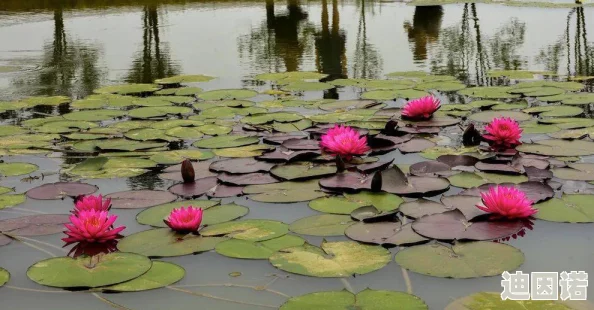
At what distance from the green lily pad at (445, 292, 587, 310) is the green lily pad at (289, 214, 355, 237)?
0.69 m

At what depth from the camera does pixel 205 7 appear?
13047 millimetres

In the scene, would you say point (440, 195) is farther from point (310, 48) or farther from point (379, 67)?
point (310, 48)

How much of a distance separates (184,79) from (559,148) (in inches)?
133

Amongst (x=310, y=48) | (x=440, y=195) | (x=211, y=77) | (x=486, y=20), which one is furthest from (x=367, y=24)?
(x=440, y=195)

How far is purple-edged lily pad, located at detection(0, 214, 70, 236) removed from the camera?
9.36 ft

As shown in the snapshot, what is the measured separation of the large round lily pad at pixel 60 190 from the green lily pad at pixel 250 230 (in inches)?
32.7

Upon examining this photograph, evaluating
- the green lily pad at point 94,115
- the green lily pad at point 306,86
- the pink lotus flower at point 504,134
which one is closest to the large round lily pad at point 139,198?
the pink lotus flower at point 504,134

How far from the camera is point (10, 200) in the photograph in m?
3.23

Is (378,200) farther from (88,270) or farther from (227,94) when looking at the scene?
(227,94)

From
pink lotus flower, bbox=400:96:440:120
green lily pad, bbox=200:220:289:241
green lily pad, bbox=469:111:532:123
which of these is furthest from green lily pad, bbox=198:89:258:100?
green lily pad, bbox=200:220:289:241

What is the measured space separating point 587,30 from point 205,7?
22.1 ft

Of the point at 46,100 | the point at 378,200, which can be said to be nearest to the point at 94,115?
the point at 46,100

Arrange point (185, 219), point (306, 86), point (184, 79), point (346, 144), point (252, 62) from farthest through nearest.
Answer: point (252, 62) → point (184, 79) → point (306, 86) → point (346, 144) → point (185, 219)

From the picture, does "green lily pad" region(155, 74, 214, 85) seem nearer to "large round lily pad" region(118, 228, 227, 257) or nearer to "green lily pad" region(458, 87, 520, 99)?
"green lily pad" region(458, 87, 520, 99)
